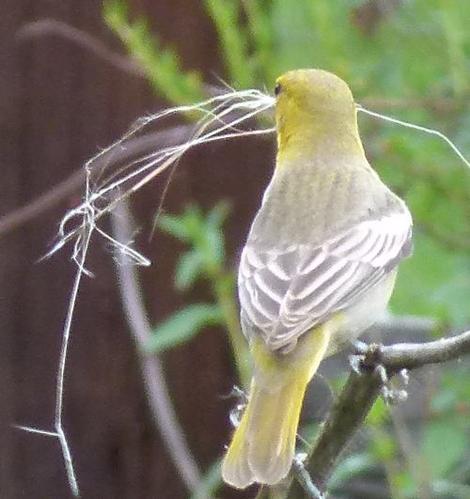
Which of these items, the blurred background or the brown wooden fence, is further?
the brown wooden fence

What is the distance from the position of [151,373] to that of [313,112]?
1.31 metres

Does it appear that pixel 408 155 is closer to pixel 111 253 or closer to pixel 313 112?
pixel 313 112

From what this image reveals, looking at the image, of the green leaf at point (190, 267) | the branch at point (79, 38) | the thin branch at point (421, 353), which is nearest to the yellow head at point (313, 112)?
the green leaf at point (190, 267)

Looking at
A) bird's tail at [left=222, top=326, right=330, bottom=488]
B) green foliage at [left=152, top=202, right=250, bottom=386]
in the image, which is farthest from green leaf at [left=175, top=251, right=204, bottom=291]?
bird's tail at [left=222, top=326, right=330, bottom=488]

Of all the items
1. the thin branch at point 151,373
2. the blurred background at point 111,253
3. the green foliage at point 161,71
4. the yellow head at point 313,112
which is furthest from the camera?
the blurred background at point 111,253

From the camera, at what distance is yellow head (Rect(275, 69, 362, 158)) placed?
12.5 ft

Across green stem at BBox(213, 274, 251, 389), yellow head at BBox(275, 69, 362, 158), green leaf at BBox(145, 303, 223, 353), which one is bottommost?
green leaf at BBox(145, 303, 223, 353)

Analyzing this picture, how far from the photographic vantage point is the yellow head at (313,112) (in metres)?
3.80

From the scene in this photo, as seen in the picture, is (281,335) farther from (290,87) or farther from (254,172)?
(254,172)

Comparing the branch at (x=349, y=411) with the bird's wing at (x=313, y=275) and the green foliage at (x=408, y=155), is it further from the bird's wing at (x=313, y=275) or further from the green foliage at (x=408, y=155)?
the green foliage at (x=408, y=155)

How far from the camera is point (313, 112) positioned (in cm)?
389

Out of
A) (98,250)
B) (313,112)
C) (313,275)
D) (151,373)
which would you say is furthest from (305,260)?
(98,250)

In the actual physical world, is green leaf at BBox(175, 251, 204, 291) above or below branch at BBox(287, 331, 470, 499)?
below

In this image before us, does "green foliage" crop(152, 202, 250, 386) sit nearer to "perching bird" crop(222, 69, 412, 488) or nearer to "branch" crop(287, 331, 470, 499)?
"perching bird" crop(222, 69, 412, 488)
